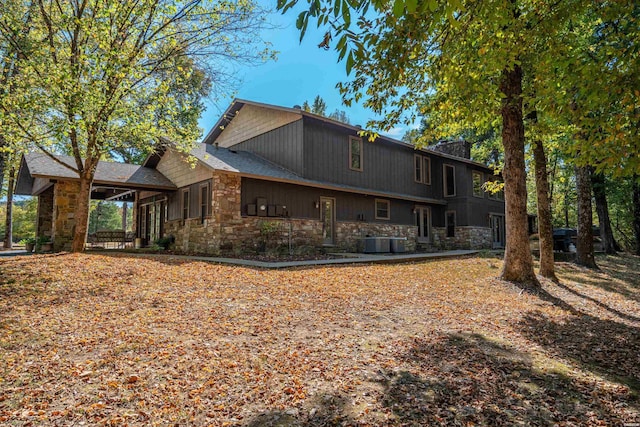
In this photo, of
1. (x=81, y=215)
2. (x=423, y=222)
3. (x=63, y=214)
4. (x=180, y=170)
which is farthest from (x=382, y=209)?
(x=63, y=214)

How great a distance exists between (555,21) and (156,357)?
21.7ft

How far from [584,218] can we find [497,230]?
932 cm

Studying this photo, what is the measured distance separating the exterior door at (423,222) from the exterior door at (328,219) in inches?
229

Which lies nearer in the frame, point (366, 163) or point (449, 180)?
point (366, 163)

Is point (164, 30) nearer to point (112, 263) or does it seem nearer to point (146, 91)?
point (146, 91)

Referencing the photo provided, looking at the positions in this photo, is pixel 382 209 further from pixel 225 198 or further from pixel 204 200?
pixel 204 200

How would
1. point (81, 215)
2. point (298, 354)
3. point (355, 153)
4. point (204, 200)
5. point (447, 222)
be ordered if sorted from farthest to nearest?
point (447, 222) < point (355, 153) < point (204, 200) < point (81, 215) < point (298, 354)

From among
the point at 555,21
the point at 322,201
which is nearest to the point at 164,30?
the point at 322,201

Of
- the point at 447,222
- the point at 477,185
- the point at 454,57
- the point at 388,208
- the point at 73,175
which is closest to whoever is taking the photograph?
the point at 454,57

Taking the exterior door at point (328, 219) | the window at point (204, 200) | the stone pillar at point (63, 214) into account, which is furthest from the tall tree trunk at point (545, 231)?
the stone pillar at point (63, 214)

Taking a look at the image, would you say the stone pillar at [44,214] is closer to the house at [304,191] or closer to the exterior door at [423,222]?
the house at [304,191]

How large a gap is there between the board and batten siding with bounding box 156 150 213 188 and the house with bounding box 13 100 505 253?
0.04 m

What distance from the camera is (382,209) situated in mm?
16516

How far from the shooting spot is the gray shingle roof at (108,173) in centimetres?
1232
